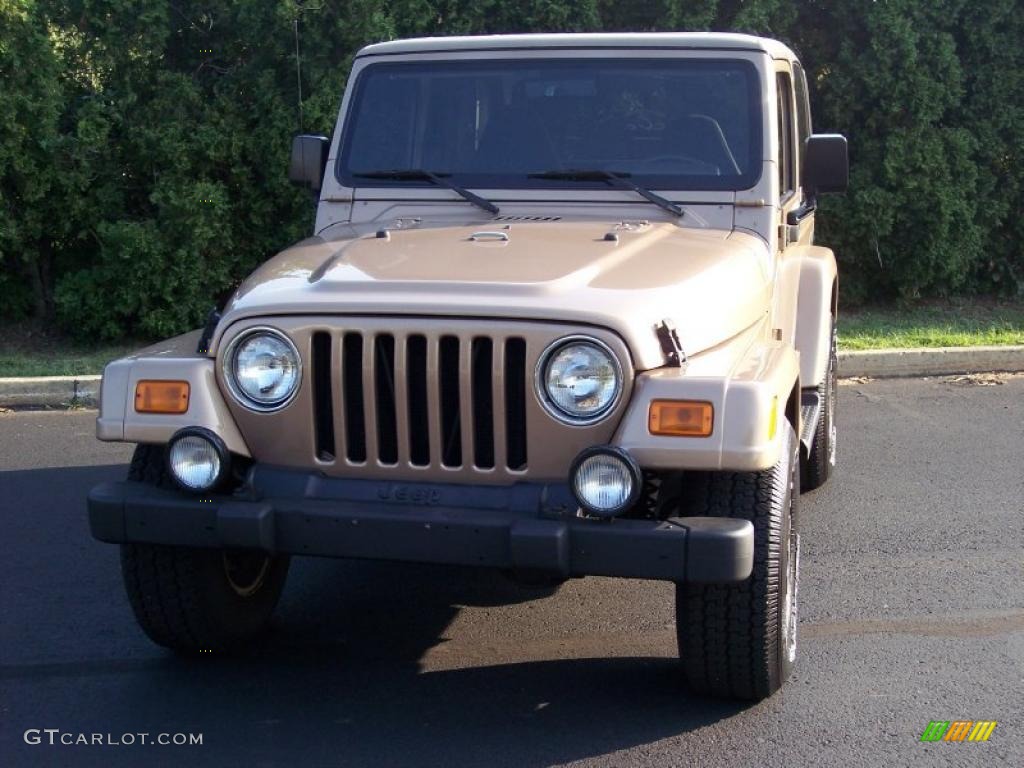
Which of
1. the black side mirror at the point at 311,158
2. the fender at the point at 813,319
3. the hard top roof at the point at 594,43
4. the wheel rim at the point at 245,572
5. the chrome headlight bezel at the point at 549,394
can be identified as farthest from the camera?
the fender at the point at 813,319

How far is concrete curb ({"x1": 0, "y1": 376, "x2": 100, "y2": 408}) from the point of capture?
8398mm

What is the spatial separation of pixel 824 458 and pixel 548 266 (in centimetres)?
288

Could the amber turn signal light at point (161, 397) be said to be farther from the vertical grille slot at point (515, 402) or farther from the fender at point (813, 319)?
the fender at point (813, 319)

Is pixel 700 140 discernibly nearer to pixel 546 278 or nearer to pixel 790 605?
pixel 546 278

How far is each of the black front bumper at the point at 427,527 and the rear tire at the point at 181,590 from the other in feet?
0.75

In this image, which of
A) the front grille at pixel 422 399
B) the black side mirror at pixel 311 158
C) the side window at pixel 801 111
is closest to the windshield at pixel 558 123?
the black side mirror at pixel 311 158

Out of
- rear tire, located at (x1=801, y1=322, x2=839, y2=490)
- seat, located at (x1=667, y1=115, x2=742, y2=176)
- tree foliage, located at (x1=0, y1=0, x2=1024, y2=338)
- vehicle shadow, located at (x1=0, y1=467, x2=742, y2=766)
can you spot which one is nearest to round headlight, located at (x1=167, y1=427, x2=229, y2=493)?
vehicle shadow, located at (x1=0, y1=467, x2=742, y2=766)

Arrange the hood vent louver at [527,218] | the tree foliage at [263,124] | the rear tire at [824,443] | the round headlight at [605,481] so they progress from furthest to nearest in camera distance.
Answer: the tree foliage at [263,124]
the rear tire at [824,443]
the hood vent louver at [527,218]
the round headlight at [605,481]

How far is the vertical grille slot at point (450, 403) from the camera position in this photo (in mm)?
3598

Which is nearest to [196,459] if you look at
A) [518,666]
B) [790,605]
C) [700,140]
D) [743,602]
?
[518,666]

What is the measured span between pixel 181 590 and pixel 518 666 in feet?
3.68

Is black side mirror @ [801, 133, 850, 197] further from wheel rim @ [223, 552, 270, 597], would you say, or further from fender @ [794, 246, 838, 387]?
wheel rim @ [223, 552, 270, 597]

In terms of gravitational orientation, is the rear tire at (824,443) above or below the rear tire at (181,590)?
below

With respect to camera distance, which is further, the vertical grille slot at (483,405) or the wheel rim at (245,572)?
the wheel rim at (245,572)
